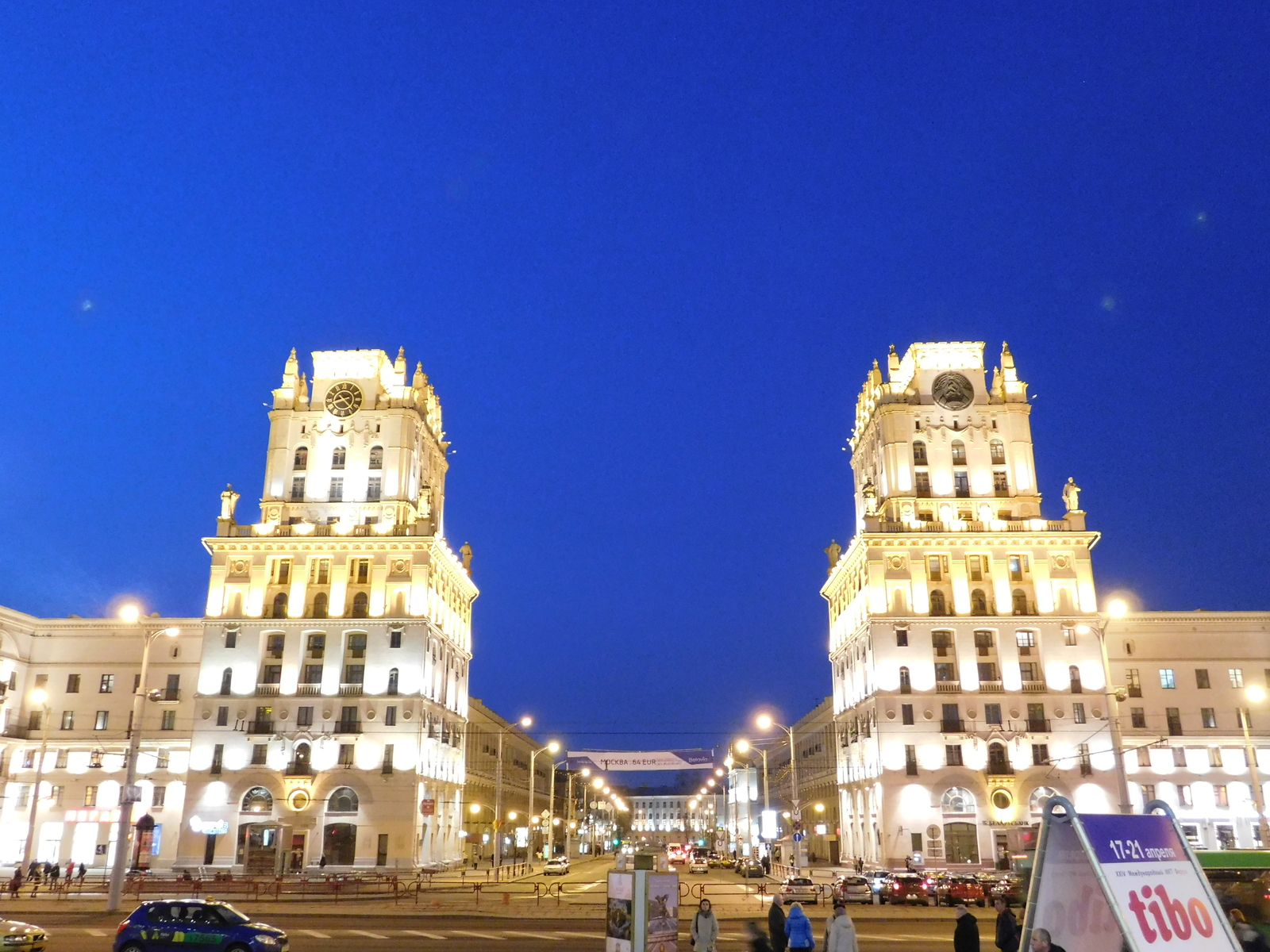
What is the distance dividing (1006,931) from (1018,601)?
6324cm

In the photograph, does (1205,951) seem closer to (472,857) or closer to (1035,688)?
(1035,688)

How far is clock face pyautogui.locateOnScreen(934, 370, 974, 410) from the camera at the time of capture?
87.3 m

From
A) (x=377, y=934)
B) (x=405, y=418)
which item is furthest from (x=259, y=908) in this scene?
(x=405, y=418)

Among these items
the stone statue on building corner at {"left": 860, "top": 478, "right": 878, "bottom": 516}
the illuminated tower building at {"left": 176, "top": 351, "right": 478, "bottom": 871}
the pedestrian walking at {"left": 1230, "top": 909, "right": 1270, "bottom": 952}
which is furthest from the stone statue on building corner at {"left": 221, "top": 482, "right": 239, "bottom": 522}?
the pedestrian walking at {"left": 1230, "top": 909, "right": 1270, "bottom": 952}

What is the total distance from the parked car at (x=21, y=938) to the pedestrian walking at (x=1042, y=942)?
23.6 meters

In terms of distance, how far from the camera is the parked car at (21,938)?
25.0 meters

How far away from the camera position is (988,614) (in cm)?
7825

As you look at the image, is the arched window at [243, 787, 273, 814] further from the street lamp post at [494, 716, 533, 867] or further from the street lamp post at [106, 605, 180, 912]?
the street lamp post at [106, 605, 180, 912]

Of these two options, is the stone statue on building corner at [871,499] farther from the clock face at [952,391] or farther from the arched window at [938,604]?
the arched window at [938,604]

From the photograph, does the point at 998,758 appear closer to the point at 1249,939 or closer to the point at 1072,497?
the point at 1072,497

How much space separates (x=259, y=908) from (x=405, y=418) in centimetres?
4880

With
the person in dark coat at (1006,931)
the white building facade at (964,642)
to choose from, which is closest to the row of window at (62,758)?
the white building facade at (964,642)

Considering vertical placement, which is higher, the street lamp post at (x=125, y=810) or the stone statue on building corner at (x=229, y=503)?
the stone statue on building corner at (x=229, y=503)

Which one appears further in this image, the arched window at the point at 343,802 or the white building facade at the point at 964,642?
the arched window at the point at 343,802
